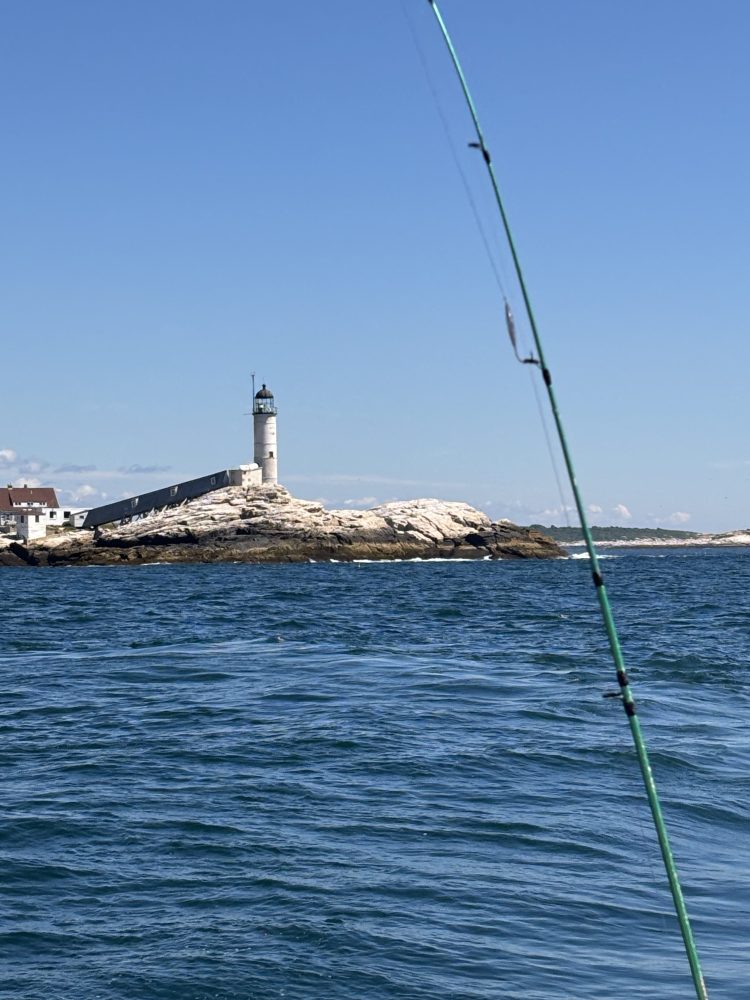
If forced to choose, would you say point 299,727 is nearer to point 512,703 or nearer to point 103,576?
point 512,703

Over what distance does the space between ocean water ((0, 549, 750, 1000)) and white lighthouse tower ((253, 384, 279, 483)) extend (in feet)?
272

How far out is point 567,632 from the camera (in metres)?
36.1

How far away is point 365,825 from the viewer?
13.1m

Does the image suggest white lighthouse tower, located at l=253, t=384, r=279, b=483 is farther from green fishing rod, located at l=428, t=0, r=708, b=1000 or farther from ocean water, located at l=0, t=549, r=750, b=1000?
green fishing rod, located at l=428, t=0, r=708, b=1000

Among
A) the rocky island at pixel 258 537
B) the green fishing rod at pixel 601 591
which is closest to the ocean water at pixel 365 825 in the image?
the green fishing rod at pixel 601 591

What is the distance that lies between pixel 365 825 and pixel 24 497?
120741 mm

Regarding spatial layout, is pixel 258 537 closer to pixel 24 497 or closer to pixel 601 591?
pixel 24 497

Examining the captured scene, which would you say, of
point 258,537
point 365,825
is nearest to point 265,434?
point 258,537

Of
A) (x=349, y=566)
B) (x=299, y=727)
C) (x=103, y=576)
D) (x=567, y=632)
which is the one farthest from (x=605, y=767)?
(x=349, y=566)

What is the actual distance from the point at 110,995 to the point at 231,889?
2.44 metres

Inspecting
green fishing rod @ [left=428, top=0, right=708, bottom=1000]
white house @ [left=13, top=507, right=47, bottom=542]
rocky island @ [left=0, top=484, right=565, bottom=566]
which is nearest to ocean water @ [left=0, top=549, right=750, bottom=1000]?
green fishing rod @ [left=428, top=0, right=708, bottom=1000]

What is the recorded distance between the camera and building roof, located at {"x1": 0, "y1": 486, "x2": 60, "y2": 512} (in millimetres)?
125825

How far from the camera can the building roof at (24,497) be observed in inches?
4954

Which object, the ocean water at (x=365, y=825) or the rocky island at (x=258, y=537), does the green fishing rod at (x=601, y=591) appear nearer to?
the ocean water at (x=365, y=825)
